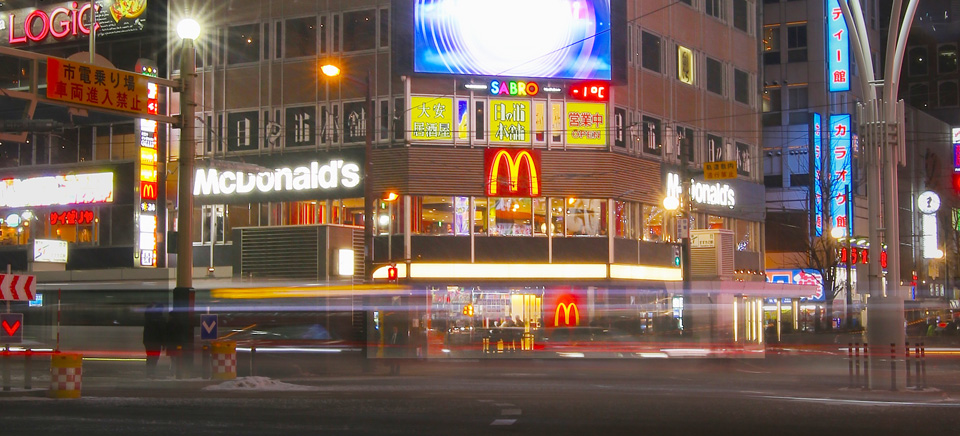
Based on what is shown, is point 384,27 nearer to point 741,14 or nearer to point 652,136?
point 652,136

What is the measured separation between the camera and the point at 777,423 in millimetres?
15570

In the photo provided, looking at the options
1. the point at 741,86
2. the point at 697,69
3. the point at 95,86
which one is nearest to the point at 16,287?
the point at 95,86

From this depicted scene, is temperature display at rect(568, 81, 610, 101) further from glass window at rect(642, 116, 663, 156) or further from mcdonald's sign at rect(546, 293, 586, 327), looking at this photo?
mcdonald's sign at rect(546, 293, 586, 327)

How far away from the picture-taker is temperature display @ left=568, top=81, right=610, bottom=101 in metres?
43.0

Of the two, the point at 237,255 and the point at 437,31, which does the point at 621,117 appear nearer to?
the point at 437,31

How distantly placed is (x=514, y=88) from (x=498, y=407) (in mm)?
25972

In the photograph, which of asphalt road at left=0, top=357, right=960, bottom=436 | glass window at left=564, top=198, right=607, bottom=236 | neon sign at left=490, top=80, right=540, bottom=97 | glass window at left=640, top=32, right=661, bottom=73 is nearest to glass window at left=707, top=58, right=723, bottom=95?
glass window at left=640, top=32, right=661, bottom=73

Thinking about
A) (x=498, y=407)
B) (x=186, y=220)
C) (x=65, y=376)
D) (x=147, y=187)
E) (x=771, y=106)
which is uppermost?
(x=771, y=106)

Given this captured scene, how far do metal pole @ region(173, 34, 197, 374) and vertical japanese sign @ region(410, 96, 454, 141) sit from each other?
1710cm

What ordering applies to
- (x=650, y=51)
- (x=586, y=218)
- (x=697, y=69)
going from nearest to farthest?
(x=586, y=218)
(x=650, y=51)
(x=697, y=69)

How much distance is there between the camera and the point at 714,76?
5222 centimetres

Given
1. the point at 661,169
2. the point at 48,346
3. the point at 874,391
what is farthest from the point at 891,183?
the point at 48,346

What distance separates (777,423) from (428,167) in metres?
27.9

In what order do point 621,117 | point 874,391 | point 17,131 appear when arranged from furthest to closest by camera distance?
1. point 621,117
2. point 17,131
3. point 874,391
